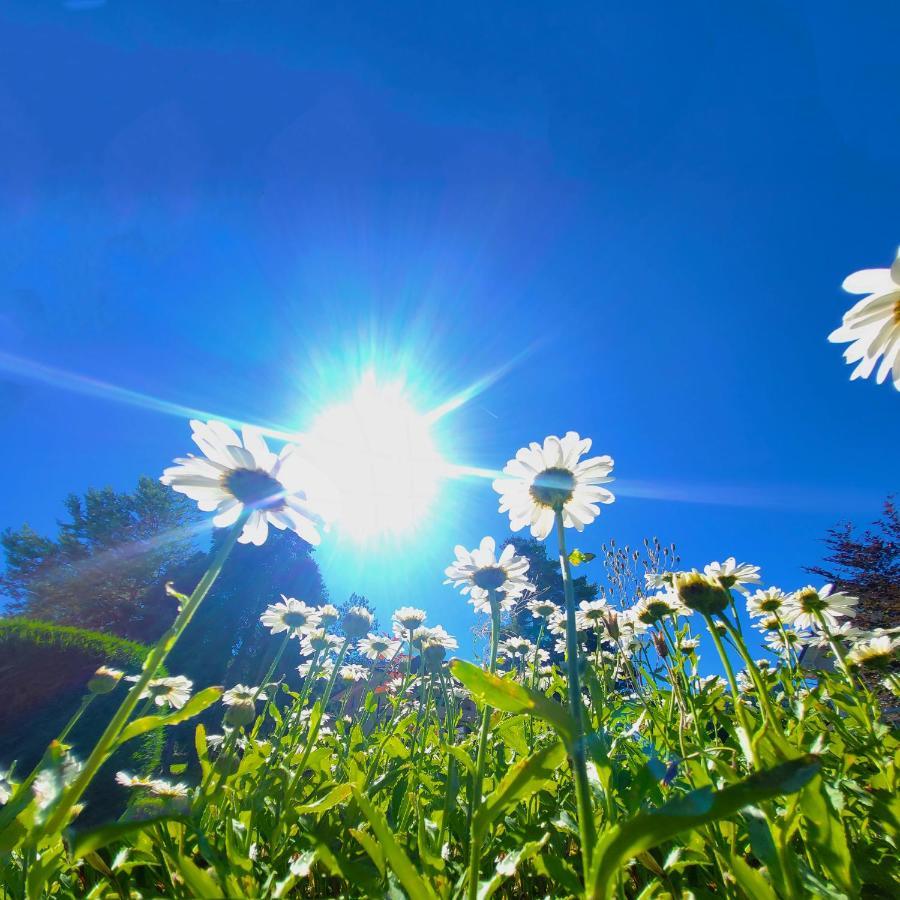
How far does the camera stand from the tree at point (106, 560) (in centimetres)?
1767

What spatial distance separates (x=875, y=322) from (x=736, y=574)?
1.43 meters

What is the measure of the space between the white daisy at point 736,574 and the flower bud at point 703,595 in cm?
93

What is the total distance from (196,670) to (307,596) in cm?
685

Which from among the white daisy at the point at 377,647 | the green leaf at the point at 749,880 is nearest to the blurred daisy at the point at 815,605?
the green leaf at the point at 749,880

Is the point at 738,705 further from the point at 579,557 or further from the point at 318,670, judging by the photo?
the point at 318,670

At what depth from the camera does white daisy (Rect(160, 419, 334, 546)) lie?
141 centimetres

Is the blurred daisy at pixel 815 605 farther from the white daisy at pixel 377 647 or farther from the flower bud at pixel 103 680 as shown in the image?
the white daisy at pixel 377 647

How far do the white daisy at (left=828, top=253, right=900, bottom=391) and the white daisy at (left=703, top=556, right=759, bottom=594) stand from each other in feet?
3.91

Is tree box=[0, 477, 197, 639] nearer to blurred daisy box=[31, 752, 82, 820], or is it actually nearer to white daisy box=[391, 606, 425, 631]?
white daisy box=[391, 606, 425, 631]

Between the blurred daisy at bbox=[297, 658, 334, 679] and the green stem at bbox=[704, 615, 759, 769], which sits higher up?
the blurred daisy at bbox=[297, 658, 334, 679]

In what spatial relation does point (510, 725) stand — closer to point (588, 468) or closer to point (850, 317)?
point (588, 468)

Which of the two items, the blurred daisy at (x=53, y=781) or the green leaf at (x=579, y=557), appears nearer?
the blurred daisy at (x=53, y=781)

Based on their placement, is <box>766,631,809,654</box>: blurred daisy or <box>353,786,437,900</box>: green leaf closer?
<box>353,786,437,900</box>: green leaf

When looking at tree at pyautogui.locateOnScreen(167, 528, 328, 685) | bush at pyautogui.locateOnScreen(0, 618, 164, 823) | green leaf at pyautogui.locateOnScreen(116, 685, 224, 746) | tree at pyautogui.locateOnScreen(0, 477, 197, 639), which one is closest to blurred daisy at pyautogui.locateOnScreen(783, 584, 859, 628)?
green leaf at pyautogui.locateOnScreen(116, 685, 224, 746)
